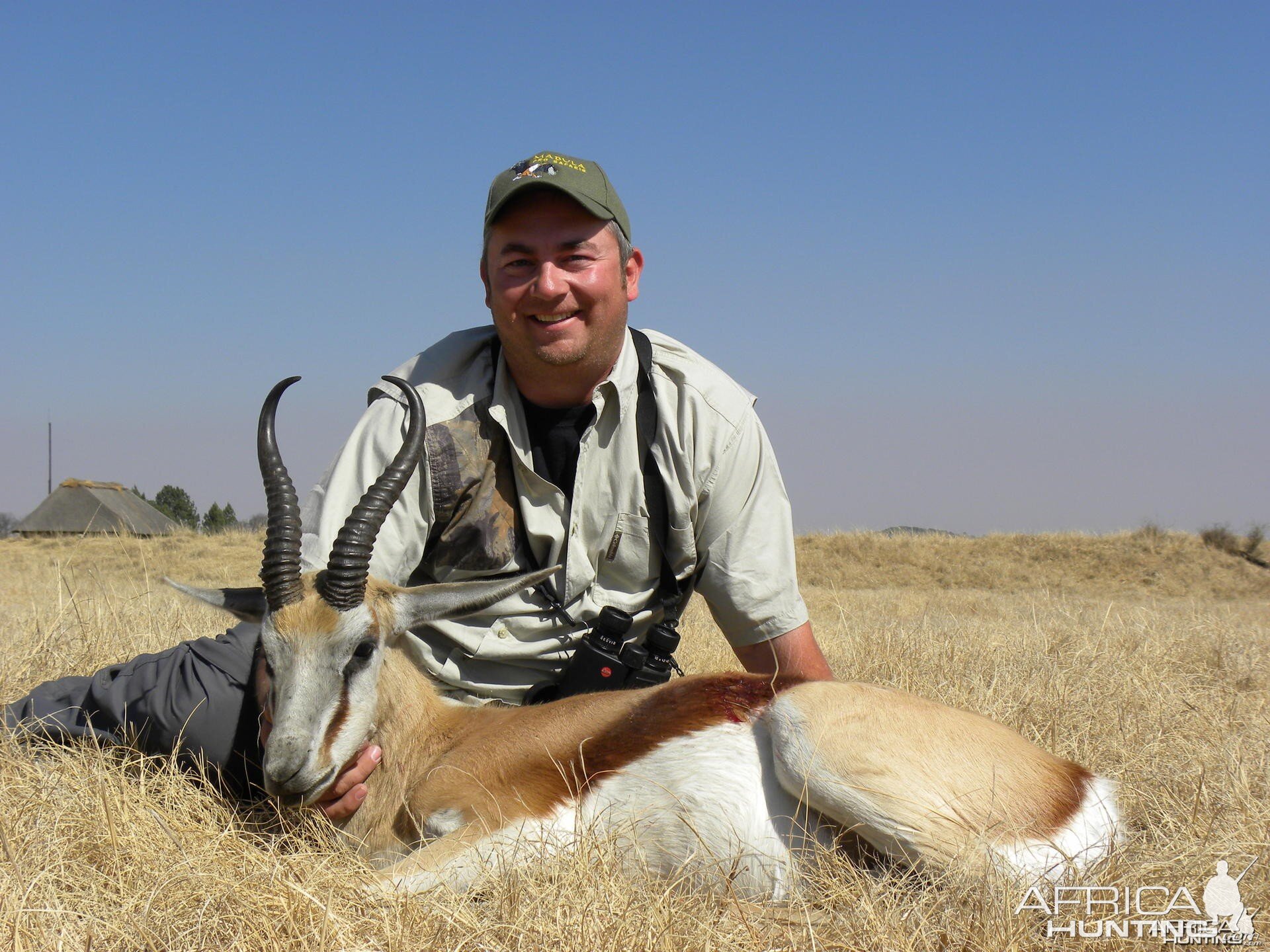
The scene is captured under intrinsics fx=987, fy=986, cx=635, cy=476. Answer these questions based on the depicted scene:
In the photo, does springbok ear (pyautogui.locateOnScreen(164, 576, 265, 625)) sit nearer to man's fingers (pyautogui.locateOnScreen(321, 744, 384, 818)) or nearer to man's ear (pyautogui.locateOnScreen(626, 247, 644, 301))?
→ man's fingers (pyautogui.locateOnScreen(321, 744, 384, 818))

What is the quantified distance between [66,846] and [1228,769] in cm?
450

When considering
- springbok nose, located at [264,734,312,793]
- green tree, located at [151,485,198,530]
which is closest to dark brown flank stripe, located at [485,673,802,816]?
springbok nose, located at [264,734,312,793]

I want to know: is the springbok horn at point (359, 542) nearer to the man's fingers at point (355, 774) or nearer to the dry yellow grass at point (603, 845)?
the man's fingers at point (355, 774)

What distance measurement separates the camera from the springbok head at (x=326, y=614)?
3494mm

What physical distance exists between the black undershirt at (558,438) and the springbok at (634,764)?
105 centimetres

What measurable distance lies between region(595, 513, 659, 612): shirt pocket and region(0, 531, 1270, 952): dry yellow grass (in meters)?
1.85

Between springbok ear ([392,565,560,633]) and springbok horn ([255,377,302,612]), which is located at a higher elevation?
springbok horn ([255,377,302,612])

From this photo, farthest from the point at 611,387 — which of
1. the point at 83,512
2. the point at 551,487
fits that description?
the point at 83,512

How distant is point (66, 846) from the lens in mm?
3293

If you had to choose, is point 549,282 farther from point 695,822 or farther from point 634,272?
point 695,822

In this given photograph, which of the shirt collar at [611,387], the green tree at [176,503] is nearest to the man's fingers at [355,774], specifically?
the shirt collar at [611,387]

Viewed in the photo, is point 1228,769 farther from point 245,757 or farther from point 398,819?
point 245,757

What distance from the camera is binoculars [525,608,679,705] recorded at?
4.74 metres

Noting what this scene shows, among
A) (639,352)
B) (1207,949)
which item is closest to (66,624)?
(639,352)
